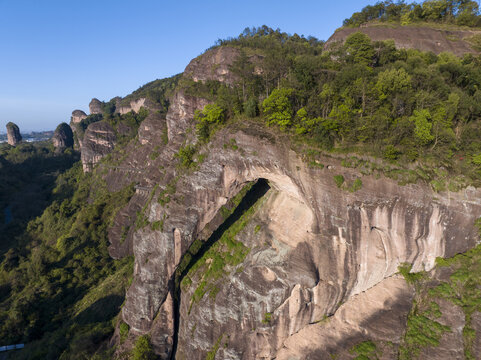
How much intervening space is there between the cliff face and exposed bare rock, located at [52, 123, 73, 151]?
373 ft

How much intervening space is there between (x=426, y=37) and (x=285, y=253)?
3372 cm

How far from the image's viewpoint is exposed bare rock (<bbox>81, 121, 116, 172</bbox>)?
70.1 metres

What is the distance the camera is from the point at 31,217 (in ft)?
206

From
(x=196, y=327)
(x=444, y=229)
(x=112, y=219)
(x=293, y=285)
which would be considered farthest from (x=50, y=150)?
(x=444, y=229)

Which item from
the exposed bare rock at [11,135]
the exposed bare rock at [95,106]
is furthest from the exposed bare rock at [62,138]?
the exposed bare rock at [11,135]

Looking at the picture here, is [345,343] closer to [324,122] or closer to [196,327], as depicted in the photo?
[196,327]

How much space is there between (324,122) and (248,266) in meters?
12.0

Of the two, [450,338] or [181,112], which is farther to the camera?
[181,112]

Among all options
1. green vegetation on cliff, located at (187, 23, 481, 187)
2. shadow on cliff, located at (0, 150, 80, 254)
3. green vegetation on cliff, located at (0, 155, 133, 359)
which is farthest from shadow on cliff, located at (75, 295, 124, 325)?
shadow on cliff, located at (0, 150, 80, 254)

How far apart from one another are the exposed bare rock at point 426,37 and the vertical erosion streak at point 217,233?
27010mm

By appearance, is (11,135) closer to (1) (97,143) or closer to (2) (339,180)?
(1) (97,143)

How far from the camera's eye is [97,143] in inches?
2768

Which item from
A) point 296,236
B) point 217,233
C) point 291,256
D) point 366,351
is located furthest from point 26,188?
point 366,351

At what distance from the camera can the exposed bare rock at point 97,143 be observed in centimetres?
7006
